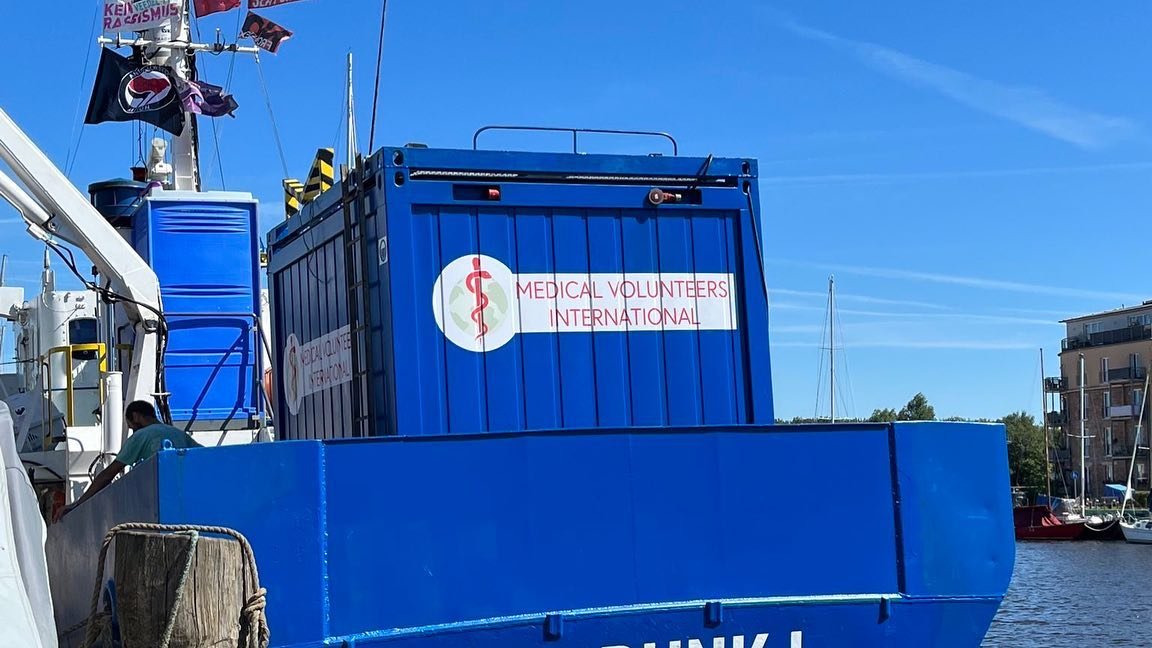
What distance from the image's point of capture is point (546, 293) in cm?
846

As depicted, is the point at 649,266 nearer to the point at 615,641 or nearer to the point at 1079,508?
the point at 615,641

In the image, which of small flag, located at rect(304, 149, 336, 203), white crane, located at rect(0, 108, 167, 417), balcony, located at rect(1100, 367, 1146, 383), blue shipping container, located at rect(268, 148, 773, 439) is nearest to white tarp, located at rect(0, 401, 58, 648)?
blue shipping container, located at rect(268, 148, 773, 439)

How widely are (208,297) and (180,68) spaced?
12.3 feet

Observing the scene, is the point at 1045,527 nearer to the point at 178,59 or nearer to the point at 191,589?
the point at 178,59

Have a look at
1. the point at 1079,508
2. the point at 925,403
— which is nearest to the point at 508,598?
the point at 1079,508

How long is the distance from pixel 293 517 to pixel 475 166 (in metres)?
2.68

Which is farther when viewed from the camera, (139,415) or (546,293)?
(139,415)

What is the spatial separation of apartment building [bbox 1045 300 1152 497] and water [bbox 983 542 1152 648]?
3027 cm

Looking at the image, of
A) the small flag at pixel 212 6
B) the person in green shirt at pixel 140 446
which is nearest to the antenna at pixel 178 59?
the small flag at pixel 212 6

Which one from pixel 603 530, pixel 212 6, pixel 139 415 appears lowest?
pixel 603 530

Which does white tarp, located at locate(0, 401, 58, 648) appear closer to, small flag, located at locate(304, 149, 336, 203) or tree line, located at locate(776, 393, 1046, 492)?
small flag, located at locate(304, 149, 336, 203)

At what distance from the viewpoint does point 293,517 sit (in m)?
6.59

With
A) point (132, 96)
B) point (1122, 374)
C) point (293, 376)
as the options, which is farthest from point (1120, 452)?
point (293, 376)

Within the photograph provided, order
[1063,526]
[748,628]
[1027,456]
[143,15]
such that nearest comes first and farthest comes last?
1. [748,628]
2. [143,15]
3. [1063,526]
4. [1027,456]
